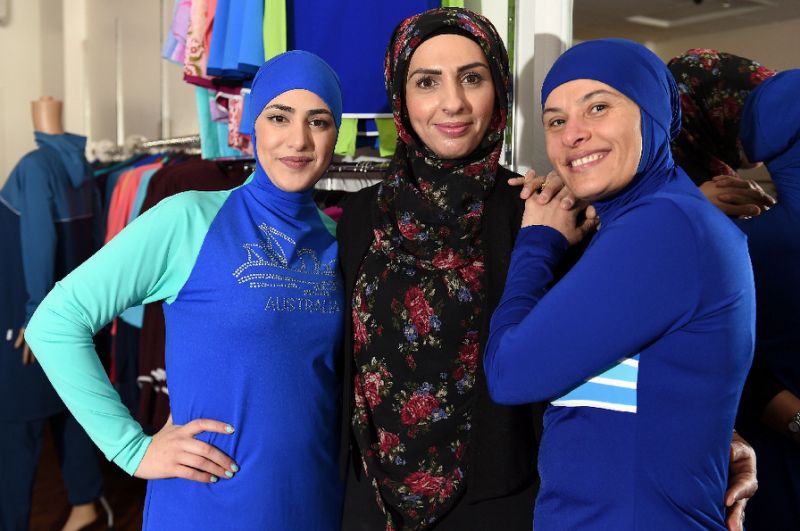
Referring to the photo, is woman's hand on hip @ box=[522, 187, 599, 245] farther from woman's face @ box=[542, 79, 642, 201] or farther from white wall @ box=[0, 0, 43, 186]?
white wall @ box=[0, 0, 43, 186]

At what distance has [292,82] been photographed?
1.42 m

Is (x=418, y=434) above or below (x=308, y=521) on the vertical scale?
above

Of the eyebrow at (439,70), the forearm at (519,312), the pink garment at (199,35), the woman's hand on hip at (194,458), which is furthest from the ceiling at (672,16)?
the woman's hand on hip at (194,458)

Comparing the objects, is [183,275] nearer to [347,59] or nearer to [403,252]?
[403,252]

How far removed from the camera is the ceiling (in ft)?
23.0

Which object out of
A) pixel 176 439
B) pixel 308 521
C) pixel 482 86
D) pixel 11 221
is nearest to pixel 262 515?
pixel 308 521

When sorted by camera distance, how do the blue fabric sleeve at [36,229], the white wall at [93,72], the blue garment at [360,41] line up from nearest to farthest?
the blue garment at [360,41]
the blue fabric sleeve at [36,229]
the white wall at [93,72]

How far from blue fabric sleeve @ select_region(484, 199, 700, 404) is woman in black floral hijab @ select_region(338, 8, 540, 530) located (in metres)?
0.28

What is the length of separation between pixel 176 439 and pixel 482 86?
87 centimetres

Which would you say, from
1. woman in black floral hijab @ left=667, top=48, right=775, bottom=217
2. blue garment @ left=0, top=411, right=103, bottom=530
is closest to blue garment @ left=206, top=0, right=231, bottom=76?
woman in black floral hijab @ left=667, top=48, right=775, bottom=217

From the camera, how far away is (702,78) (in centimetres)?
172

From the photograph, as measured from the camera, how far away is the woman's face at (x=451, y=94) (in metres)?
1.38

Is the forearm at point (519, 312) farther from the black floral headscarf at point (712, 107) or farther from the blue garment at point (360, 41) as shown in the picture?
the blue garment at point (360, 41)

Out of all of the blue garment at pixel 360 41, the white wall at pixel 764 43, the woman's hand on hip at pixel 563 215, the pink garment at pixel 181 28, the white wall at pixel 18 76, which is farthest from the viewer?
the white wall at pixel 764 43
